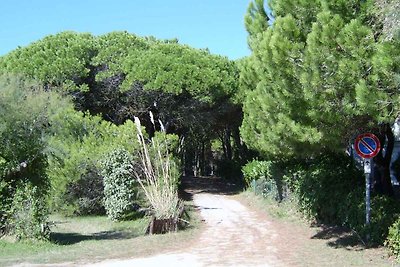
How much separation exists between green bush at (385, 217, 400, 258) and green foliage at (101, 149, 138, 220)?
1013 centimetres

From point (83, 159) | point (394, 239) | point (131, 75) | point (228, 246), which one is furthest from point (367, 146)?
point (131, 75)

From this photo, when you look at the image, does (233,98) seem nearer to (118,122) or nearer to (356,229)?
(118,122)

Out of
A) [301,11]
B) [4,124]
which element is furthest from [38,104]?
[301,11]

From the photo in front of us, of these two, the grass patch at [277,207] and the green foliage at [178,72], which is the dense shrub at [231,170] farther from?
the grass patch at [277,207]

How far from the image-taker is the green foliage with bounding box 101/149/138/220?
18.1m

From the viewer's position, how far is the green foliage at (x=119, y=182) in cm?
1814

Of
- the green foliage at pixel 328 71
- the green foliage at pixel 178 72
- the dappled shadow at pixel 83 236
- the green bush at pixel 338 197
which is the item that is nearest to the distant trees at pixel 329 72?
the green foliage at pixel 328 71

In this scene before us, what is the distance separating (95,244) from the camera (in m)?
13.9

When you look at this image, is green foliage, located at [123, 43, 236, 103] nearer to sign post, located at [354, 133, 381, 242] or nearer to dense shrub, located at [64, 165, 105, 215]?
dense shrub, located at [64, 165, 105, 215]

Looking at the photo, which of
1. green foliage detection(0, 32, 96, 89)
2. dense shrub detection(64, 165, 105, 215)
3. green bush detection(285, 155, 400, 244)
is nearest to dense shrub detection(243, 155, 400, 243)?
green bush detection(285, 155, 400, 244)

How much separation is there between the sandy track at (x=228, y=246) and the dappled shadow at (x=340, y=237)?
52.7 inches

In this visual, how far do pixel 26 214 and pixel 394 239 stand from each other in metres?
8.92

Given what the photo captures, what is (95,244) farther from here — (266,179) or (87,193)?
(266,179)

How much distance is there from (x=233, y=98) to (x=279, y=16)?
1730 cm
